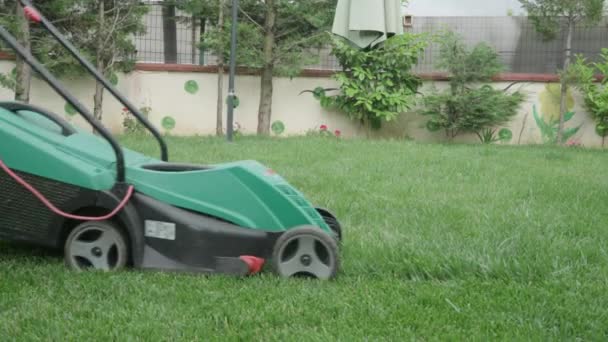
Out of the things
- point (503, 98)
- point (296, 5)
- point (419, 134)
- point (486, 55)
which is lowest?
point (419, 134)

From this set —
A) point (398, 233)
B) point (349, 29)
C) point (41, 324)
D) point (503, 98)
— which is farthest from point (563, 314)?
point (503, 98)

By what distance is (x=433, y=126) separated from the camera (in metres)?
9.89

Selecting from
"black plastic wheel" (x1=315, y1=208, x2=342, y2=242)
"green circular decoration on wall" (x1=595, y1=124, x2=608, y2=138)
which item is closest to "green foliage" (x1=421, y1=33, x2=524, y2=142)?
"green circular decoration on wall" (x1=595, y1=124, x2=608, y2=138)

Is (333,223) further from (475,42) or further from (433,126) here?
(475,42)

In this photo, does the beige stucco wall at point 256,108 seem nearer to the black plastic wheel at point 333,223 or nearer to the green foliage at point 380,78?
the green foliage at point 380,78

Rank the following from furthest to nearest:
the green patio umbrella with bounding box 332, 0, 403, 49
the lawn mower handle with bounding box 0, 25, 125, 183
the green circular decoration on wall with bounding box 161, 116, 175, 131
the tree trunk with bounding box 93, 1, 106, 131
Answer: the green circular decoration on wall with bounding box 161, 116, 175, 131 < the tree trunk with bounding box 93, 1, 106, 131 < the green patio umbrella with bounding box 332, 0, 403, 49 < the lawn mower handle with bounding box 0, 25, 125, 183

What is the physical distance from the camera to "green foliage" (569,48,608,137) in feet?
30.7

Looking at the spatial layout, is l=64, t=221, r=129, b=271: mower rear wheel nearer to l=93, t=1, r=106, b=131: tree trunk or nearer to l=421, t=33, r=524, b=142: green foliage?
l=93, t=1, r=106, b=131: tree trunk

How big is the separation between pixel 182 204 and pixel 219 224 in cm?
17

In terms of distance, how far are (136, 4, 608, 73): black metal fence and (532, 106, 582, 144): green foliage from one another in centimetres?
94

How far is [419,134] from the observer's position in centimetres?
1025

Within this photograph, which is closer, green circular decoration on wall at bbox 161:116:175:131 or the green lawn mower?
the green lawn mower

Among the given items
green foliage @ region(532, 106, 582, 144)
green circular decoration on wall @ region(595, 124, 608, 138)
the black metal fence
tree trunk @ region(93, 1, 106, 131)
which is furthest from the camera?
the black metal fence

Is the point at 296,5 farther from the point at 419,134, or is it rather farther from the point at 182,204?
the point at 182,204
